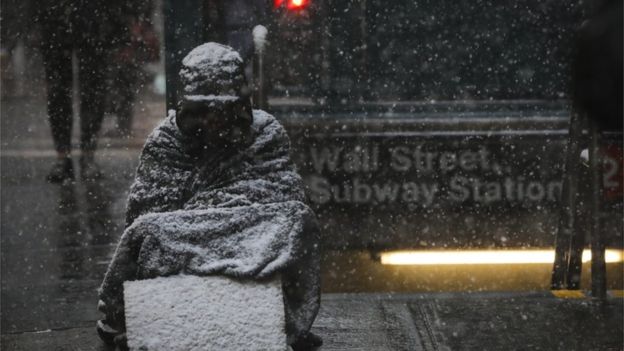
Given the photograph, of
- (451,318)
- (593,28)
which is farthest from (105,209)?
(593,28)

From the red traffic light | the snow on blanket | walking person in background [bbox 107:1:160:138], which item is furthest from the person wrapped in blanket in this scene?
walking person in background [bbox 107:1:160:138]

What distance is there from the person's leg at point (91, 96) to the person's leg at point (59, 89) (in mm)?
208

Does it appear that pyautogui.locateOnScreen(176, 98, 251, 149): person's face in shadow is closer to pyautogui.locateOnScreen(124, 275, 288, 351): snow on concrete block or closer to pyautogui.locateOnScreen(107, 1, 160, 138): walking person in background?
pyautogui.locateOnScreen(124, 275, 288, 351): snow on concrete block

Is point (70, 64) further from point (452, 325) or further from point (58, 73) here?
point (452, 325)

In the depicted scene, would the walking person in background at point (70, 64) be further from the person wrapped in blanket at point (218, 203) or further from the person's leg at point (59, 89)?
the person wrapped in blanket at point (218, 203)

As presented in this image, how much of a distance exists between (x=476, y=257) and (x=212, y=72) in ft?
11.3

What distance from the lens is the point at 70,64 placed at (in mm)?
9969

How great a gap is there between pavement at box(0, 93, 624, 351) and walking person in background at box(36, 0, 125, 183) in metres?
2.29

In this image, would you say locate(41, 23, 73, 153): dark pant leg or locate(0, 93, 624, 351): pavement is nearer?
locate(0, 93, 624, 351): pavement

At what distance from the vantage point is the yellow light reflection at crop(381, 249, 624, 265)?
254 inches

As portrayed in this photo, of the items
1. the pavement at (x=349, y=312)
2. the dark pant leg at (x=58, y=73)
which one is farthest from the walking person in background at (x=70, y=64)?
the pavement at (x=349, y=312)

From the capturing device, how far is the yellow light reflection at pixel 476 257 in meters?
6.46

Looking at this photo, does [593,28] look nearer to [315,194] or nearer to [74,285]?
[74,285]

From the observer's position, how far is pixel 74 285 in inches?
231
